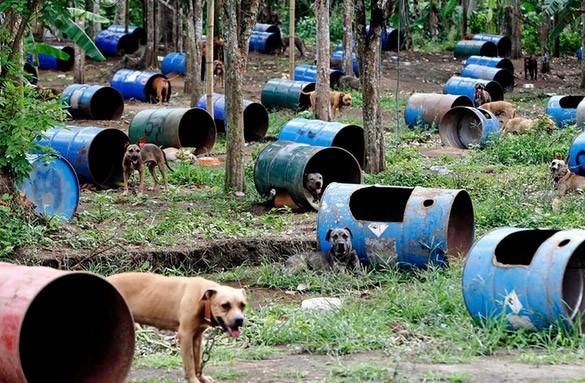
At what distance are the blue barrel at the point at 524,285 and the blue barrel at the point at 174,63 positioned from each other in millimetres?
21710

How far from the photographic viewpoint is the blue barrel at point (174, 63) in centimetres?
2978

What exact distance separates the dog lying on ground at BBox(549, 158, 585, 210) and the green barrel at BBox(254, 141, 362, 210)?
2460 millimetres

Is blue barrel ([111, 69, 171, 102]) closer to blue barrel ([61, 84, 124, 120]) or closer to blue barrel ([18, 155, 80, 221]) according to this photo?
blue barrel ([61, 84, 124, 120])

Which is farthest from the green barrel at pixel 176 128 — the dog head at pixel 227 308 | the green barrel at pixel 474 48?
the green barrel at pixel 474 48

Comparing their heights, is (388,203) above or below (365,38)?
below

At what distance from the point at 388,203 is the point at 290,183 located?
190 cm

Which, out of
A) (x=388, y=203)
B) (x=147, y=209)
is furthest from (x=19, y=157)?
(x=388, y=203)

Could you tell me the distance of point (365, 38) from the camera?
15.9m

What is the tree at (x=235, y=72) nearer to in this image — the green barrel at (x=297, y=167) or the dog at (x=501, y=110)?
the green barrel at (x=297, y=167)

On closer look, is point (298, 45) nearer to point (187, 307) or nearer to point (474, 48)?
point (474, 48)

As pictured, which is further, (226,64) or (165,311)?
(226,64)

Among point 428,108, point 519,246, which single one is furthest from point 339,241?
point 428,108

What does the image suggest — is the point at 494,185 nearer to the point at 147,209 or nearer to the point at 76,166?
the point at 147,209

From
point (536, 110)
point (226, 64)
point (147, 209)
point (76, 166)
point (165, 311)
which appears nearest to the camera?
point (165, 311)
